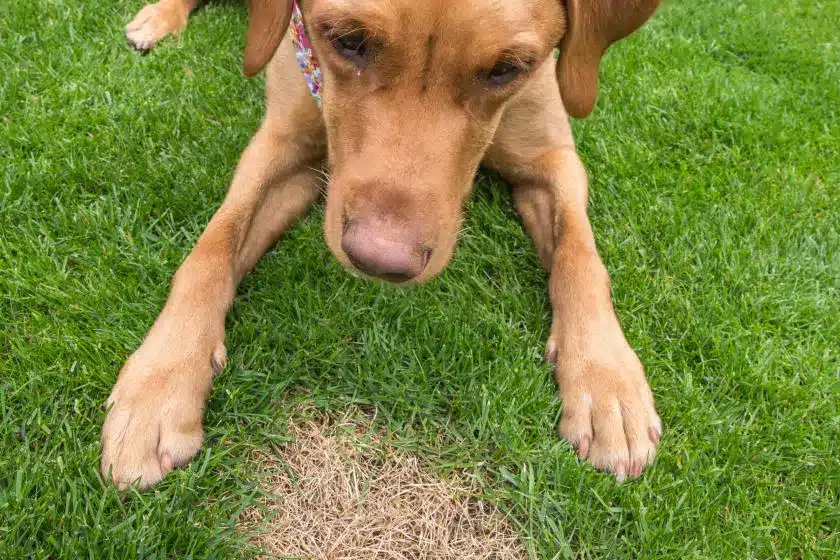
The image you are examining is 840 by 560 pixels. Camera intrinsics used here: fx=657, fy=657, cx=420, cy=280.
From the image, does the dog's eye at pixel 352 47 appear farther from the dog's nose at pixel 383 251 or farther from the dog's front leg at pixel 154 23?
the dog's front leg at pixel 154 23

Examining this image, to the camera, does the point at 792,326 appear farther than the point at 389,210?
Yes

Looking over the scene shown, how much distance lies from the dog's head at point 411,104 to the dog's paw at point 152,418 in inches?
24.5

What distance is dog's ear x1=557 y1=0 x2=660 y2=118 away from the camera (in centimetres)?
230

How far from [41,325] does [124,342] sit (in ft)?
0.95

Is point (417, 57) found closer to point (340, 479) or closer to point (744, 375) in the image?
point (340, 479)

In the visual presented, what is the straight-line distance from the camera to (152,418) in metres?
1.95

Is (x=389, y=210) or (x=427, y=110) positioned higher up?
(x=427, y=110)

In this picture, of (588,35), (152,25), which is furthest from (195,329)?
(152,25)

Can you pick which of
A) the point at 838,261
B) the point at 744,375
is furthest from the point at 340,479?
the point at 838,261

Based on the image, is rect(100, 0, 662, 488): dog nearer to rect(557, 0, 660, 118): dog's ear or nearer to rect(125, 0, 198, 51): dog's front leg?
rect(557, 0, 660, 118): dog's ear

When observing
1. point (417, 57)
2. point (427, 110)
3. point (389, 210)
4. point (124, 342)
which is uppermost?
point (417, 57)

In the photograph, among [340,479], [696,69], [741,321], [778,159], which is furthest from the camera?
[696,69]

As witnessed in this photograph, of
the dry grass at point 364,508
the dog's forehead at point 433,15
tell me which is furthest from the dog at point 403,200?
the dry grass at point 364,508

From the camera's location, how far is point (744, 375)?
241 centimetres
